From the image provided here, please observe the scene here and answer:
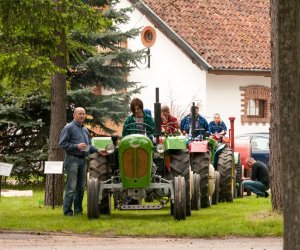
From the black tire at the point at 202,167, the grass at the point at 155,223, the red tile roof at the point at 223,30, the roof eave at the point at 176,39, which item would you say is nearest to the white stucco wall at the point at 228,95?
the red tile roof at the point at 223,30

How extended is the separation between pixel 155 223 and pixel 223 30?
28.6 m

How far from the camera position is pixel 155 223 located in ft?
63.0

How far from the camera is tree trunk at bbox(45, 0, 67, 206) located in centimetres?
2317

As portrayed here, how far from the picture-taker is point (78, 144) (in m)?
21.0

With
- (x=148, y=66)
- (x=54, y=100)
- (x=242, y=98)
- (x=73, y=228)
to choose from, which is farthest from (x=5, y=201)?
(x=242, y=98)

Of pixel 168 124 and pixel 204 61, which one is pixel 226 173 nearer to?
pixel 168 124

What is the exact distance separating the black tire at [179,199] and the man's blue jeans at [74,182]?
228 centimetres

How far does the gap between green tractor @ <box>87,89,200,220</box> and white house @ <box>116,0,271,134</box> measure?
22.6 meters

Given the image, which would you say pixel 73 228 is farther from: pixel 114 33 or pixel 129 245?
pixel 114 33

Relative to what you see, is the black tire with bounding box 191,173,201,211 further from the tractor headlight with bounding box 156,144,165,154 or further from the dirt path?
the dirt path

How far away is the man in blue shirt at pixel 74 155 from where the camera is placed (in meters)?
21.1

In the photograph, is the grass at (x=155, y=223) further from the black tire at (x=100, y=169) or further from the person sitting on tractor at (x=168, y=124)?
the person sitting on tractor at (x=168, y=124)

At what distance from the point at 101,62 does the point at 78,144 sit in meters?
12.7

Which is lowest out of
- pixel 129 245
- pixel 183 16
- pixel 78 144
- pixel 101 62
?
pixel 129 245
